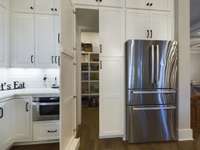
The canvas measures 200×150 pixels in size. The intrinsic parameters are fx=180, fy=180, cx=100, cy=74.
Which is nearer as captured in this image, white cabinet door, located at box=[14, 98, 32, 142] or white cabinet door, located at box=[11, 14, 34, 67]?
white cabinet door, located at box=[14, 98, 32, 142]

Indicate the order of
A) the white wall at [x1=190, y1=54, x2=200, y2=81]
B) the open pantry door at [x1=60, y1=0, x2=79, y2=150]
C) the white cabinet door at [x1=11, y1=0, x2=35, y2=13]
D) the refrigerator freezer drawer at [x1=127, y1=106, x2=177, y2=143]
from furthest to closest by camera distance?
the white wall at [x1=190, y1=54, x2=200, y2=81], the white cabinet door at [x1=11, y1=0, x2=35, y2=13], the refrigerator freezer drawer at [x1=127, y1=106, x2=177, y2=143], the open pantry door at [x1=60, y1=0, x2=79, y2=150]

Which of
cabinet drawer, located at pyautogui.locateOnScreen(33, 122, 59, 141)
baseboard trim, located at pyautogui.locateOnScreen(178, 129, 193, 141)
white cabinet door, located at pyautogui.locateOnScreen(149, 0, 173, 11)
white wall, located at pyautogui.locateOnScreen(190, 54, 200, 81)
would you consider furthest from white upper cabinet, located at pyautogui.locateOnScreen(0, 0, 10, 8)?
white wall, located at pyautogui.locateOnScreen(190, 54, 200, 81)

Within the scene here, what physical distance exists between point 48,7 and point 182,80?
9.47 feet

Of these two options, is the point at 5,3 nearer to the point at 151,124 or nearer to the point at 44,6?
the point at 44,6

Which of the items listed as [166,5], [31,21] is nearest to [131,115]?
[166,5]

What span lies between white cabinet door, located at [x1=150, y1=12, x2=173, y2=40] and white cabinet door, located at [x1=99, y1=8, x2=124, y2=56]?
2.24 feet

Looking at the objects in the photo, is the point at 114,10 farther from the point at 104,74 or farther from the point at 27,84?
the point at 27,84

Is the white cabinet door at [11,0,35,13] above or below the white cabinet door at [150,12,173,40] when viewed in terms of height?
above

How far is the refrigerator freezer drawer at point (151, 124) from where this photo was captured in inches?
125

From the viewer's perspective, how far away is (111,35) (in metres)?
3.38

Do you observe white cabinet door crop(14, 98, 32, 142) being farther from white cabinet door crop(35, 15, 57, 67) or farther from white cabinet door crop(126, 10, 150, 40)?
white cabinet door crop(126, 10, 150, 40)

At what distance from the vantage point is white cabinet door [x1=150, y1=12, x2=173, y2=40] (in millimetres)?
3535

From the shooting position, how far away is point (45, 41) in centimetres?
340

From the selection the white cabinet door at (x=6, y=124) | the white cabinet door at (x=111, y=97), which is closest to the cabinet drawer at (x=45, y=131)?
the white cabinet door at (x=6, y=124)
